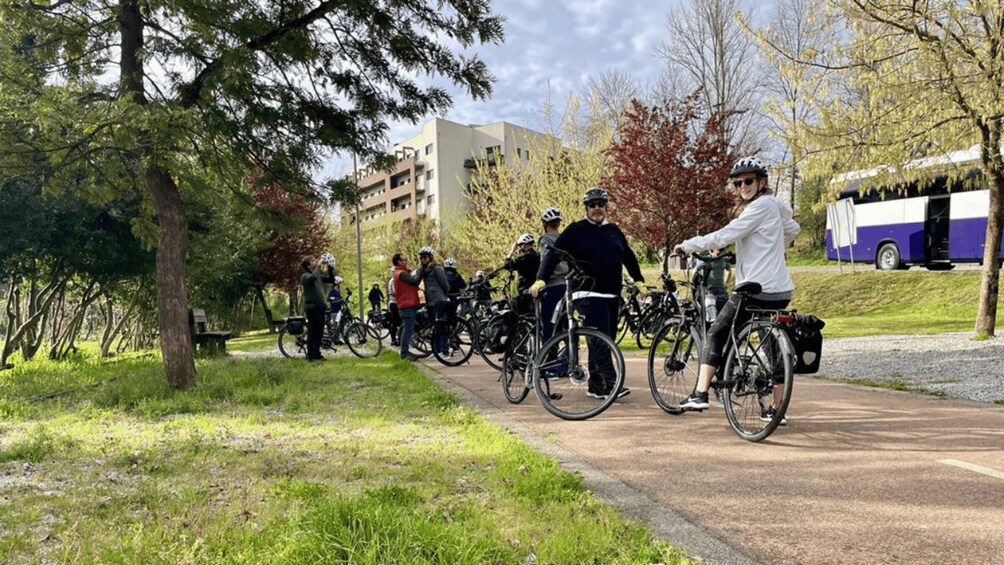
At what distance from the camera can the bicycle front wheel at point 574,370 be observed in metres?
4.87

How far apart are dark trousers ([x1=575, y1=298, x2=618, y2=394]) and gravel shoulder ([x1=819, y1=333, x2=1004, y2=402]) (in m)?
3.37

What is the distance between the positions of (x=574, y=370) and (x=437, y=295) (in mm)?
5277

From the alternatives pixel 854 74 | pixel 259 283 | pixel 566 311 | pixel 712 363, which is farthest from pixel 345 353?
pixel 259 283

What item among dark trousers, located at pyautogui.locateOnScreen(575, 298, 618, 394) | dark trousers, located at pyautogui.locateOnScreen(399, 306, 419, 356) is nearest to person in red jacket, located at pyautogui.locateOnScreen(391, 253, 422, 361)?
dark trousers, located at pyautogui.locateOnScreen(399, 306, 419, 356)

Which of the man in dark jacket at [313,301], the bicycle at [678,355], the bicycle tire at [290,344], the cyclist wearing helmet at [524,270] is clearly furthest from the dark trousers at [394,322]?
the bicycle at [678,355]

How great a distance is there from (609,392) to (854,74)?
7563 millimetres

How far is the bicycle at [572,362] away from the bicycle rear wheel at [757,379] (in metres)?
0.91

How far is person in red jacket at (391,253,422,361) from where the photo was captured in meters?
10.0

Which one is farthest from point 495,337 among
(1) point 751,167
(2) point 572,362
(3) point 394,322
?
(3) point 394,322

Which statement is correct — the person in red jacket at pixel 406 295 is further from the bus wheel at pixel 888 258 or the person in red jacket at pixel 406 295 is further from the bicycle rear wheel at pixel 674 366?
the bus wheel at pixel 888 258

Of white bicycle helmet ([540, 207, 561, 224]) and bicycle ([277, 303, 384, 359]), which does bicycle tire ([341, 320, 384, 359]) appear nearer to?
bicycle ([277, 303, 384, 359])

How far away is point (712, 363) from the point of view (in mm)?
4395

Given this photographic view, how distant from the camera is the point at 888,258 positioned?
20656 mm

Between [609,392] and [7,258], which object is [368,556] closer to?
[609,392]
